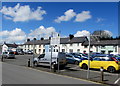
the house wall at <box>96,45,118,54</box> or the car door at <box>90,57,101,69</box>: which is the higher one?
the house wall at <box>96,45,118,54</box>

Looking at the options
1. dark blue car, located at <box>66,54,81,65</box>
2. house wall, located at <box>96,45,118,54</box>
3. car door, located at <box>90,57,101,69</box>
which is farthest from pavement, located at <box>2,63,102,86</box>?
house wall, located at <box>96,45,118,54</box>

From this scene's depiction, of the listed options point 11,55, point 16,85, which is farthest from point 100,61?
point 11,55

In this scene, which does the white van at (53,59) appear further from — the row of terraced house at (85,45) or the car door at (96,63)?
the row of terraced house at (85,45)

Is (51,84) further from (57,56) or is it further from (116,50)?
(116,50)

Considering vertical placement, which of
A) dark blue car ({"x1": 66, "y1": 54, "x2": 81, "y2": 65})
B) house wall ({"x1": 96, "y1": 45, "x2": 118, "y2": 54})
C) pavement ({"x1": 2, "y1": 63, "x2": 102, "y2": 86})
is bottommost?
pavement ({"x1": 2, "y1": 63, "x2": 102, "y2": 86})

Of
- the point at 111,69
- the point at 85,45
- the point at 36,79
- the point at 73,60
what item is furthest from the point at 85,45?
the point at 36,79

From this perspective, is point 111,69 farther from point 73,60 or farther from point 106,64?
point 73,60

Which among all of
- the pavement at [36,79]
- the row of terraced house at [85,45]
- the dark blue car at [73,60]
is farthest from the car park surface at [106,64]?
the row of terraced house at [85,45]

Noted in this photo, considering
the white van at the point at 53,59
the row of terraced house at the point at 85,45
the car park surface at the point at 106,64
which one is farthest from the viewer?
the row of terraced house at the point at 85,45

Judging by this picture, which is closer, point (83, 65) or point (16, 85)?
point (16, 85)

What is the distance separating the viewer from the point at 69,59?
24.0 meters

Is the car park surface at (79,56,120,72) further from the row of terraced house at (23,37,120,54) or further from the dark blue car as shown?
the row of terraced house at (23,37,120,54)

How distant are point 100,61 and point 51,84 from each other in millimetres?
8803

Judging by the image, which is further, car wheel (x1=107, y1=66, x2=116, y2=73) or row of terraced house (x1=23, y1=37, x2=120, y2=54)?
row of terraced house (x1=23, y1=37, x2=120, y2=54)
